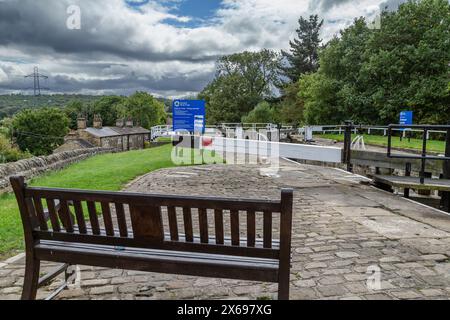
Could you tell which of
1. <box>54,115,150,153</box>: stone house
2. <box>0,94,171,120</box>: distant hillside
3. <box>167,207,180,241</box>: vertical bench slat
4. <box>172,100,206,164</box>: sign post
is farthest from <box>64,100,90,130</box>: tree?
<box>167,207,180,241</box>: vertical bench slat

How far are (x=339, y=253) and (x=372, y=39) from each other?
91.7 ft

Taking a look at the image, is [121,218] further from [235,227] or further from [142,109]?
[142,109]

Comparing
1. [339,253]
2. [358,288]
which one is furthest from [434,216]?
[358,288]

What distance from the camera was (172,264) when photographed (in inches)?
112

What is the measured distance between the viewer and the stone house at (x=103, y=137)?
4488 cm

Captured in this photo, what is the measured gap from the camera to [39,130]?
60031 millimetres

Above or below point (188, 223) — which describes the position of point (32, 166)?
below

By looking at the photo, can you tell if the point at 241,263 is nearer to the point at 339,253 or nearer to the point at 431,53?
the point at 339,253

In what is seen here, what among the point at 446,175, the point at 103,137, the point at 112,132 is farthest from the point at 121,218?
the point at 112,132

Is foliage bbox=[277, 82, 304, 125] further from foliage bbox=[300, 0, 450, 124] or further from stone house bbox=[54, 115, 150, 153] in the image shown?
stone house bbox=[54, 115, 150, 153]

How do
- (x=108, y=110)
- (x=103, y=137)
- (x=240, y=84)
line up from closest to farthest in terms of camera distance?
(x=103, y=137) → (x=240, y=84) → (x=108, y=110)

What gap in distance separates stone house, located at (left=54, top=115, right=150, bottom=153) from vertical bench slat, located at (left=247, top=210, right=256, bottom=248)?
1529 inches

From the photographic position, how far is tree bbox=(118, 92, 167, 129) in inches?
3312

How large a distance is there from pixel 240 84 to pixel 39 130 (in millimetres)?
35933
